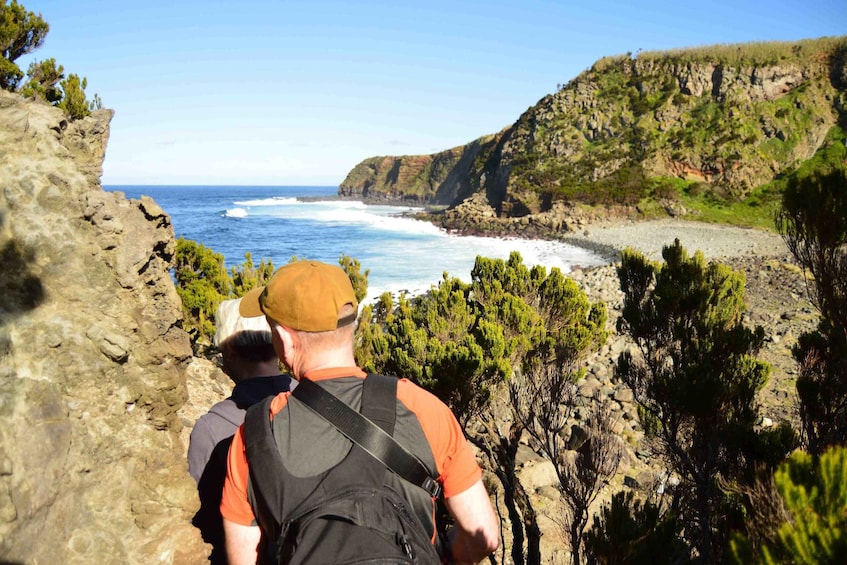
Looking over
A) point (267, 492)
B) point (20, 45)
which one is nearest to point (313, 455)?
point (267, 492)

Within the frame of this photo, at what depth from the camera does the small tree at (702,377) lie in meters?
4.92

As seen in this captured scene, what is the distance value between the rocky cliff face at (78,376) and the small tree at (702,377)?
146 inches

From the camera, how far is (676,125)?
182ft

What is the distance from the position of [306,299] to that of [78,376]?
4.52 ft

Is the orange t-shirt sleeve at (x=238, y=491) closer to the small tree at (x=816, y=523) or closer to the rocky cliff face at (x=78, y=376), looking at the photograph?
the rocky cliff face at (x=78, y=376)

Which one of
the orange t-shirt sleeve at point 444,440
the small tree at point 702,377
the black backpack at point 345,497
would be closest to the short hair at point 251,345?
the black backpack at point 345,497

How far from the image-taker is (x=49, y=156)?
8.64 ft

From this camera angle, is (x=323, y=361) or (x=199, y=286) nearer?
(x=323, y=361)

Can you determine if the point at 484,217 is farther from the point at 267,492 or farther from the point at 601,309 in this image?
the point at 267,492

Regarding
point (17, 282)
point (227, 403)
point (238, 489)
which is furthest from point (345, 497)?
point (17, 282)

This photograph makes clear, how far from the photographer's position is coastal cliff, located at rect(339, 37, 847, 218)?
50.8 metres

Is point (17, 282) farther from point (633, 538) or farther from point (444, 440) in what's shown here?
point (633, 538)

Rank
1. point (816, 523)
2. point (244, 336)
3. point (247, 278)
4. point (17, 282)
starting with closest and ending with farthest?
point (816, 523) → point (17, 282) → point (244, 336) → point (247, 278)

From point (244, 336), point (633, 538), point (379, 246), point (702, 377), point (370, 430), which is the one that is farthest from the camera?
point (379, 246)
